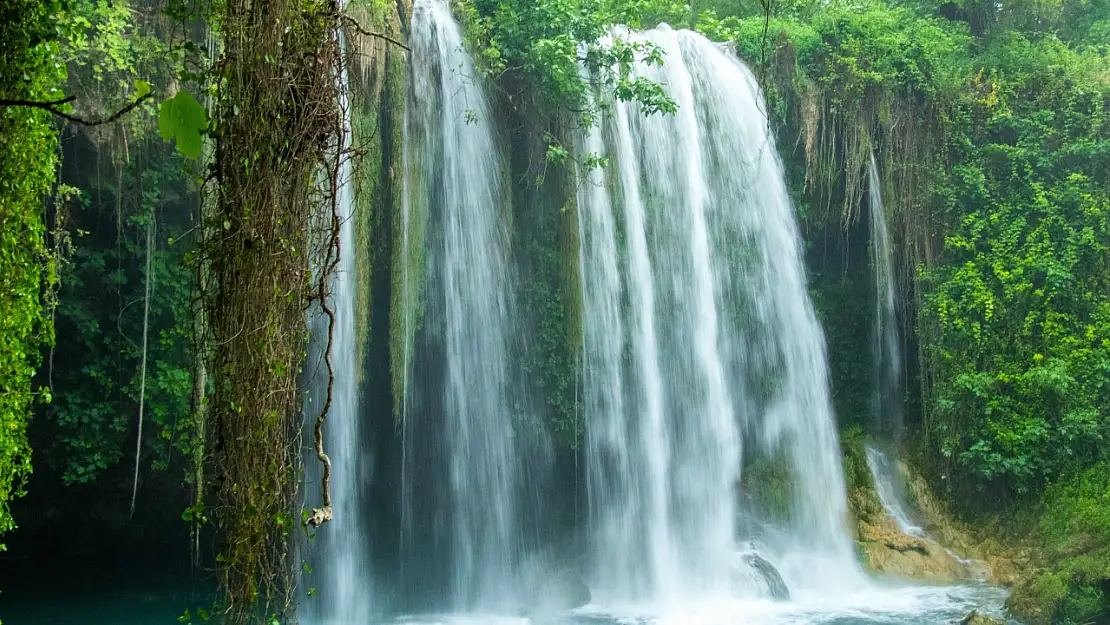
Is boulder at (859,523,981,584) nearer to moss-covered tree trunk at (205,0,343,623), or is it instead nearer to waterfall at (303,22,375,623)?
waterfall at (303,22,375,623)

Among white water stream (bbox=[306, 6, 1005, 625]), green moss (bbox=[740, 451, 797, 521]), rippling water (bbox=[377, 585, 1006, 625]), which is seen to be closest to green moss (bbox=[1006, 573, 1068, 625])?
rippling water (bbox=[377, 585, 1006, 625])

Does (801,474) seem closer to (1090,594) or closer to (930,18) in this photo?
(1090,594)

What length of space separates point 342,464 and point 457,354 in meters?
1.91

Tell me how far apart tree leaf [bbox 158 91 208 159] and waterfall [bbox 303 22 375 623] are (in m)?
7.19

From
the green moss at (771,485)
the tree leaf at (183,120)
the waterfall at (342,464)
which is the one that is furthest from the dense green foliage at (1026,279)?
the tree leaf at (183,120)

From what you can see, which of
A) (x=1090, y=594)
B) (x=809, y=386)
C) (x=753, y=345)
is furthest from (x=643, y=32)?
(x=1090, y=594)

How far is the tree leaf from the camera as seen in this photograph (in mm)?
2619

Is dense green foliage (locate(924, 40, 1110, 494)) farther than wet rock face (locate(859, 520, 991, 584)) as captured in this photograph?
Yes

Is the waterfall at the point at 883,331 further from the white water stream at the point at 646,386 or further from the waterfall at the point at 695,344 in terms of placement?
the waterfall at the point at 695,344

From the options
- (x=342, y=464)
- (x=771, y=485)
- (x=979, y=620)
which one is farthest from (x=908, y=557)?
(x=342, y=464)

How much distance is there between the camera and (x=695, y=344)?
12078 millimetres

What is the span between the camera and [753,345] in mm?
12547

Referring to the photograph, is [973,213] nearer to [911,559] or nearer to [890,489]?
[890,489]

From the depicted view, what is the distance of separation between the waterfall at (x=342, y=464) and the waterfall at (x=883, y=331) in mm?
7636
